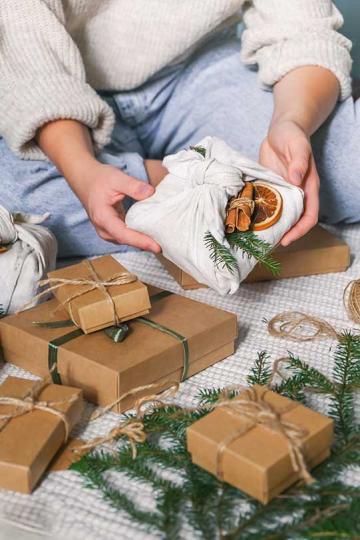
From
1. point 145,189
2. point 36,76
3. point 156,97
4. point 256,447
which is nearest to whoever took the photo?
point 256,447

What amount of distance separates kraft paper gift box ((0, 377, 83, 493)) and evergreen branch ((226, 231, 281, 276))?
0.28m

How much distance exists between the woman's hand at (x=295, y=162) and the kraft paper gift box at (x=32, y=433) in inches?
15.9

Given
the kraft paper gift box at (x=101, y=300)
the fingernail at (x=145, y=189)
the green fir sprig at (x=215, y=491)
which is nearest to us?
the green fir sprig at (x=215, y=491)

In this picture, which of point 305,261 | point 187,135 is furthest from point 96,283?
point 187,135

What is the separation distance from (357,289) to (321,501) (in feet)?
1.53

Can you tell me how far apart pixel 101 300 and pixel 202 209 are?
0.56 feet

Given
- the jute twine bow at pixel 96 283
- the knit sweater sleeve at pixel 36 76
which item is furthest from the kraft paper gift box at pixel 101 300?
the knit sweater sleeve at pixel 36 76

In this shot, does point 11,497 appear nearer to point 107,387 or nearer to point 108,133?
point 107,387

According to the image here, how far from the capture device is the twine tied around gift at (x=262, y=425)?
25.7 inches

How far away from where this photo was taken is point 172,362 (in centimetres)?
87

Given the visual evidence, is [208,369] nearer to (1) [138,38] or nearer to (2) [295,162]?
(2) [295,162]

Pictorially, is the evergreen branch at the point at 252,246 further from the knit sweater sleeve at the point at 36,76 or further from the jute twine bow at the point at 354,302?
the knit sweater sleeve at the point at 36,76

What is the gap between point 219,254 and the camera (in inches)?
35.1

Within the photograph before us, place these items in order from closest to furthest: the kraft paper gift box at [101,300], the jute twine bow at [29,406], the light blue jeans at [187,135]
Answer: the jute twine bow at [29,406] < the kraft paper gift box at [101,300] < the light blue jeans at [187,135]
